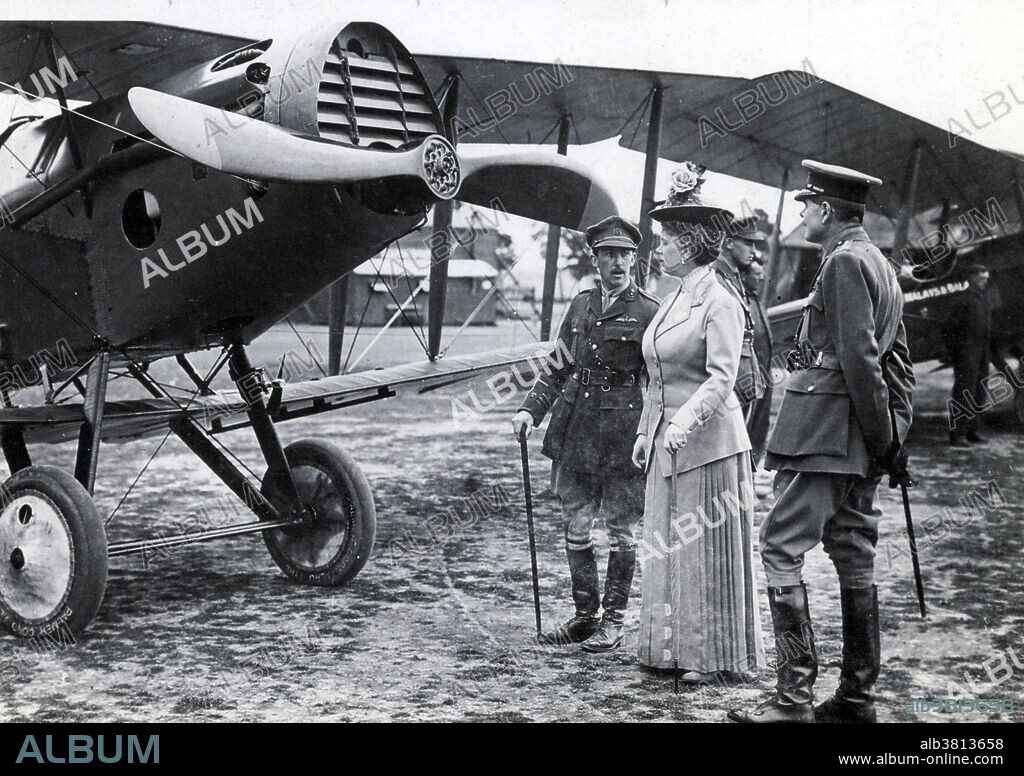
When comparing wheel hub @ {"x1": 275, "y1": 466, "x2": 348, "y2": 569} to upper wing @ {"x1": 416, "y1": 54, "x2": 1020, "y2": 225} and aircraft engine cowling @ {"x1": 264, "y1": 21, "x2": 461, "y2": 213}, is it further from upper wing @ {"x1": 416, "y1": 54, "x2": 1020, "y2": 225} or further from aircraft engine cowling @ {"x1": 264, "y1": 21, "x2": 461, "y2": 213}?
upper wing @ {"x1": 416, "y1": 54, "x2": 1020, "y2": 225}

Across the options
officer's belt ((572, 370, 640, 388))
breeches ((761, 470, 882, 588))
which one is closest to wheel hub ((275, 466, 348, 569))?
officer's belt ((572, 370, 640, 388))

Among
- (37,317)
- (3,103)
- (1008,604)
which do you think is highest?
(3,103)

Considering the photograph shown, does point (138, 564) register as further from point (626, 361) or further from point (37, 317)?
point (626, 361)

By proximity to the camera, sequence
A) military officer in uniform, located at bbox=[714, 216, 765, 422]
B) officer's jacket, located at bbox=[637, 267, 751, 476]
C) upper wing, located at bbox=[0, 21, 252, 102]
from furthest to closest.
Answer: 1. military officer in uniform, located at bbox=[714, 216, 765, 422]
2. upper wing, located at bbox=[0, 21, 252, 102]
3. officer's jacket, located at bbox=[637, 267, 751, 476]

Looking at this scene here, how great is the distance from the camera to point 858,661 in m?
3.38

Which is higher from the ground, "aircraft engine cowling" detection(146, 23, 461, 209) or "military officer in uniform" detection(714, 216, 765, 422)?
"aircraft engine cowling" detection(146, 23, 461, 209)

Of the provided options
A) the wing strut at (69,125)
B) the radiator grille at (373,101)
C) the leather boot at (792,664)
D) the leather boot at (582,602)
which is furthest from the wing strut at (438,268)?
the leather boot at (792,664)

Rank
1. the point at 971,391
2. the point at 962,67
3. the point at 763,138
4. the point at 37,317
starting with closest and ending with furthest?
the point at 962,67 < the point at 37,317 < the point at 763,138 < the point at 971,391

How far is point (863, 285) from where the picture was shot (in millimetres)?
3209

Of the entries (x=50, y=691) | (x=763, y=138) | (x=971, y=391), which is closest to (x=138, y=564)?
(x=50, y=691)

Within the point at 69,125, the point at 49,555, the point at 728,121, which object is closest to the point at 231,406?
the point at 49,555

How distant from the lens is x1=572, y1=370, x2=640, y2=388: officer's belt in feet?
14.5

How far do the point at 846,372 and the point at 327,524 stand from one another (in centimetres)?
346
